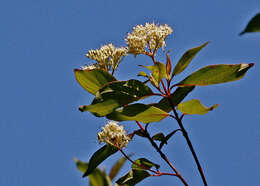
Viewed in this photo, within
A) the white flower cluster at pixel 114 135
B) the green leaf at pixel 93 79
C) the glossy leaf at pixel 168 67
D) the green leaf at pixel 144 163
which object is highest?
the green leaf at pixel 93 79

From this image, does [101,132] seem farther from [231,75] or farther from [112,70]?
[231,75]

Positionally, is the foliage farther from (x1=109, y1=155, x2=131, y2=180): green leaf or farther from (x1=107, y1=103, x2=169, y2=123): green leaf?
(x1=109, y1=155, x2=131, y2=180): green leaf

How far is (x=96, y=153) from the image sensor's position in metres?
3.22

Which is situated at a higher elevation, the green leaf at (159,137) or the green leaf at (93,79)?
the green leaf at (93,79)

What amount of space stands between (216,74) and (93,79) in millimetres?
902

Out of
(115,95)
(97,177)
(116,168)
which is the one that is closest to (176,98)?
(115,95)

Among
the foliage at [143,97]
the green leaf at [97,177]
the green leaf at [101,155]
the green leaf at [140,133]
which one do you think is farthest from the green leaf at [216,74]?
the green leaf at [97,177]

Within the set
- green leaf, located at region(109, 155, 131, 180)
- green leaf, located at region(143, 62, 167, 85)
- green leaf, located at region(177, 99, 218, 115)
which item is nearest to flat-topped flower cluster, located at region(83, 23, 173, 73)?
green leaf, located at region(143, 62, 167, 85)

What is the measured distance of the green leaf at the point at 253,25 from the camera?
65.1 inches

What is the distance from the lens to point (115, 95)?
2.90 metres

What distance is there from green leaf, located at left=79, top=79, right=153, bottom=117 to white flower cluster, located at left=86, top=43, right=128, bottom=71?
699 millimetres

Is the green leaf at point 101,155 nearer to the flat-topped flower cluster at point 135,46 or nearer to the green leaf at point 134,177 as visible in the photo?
the green leaf at point 134,177

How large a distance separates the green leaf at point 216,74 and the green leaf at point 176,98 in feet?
0.17

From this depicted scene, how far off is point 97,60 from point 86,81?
2.13 feet
